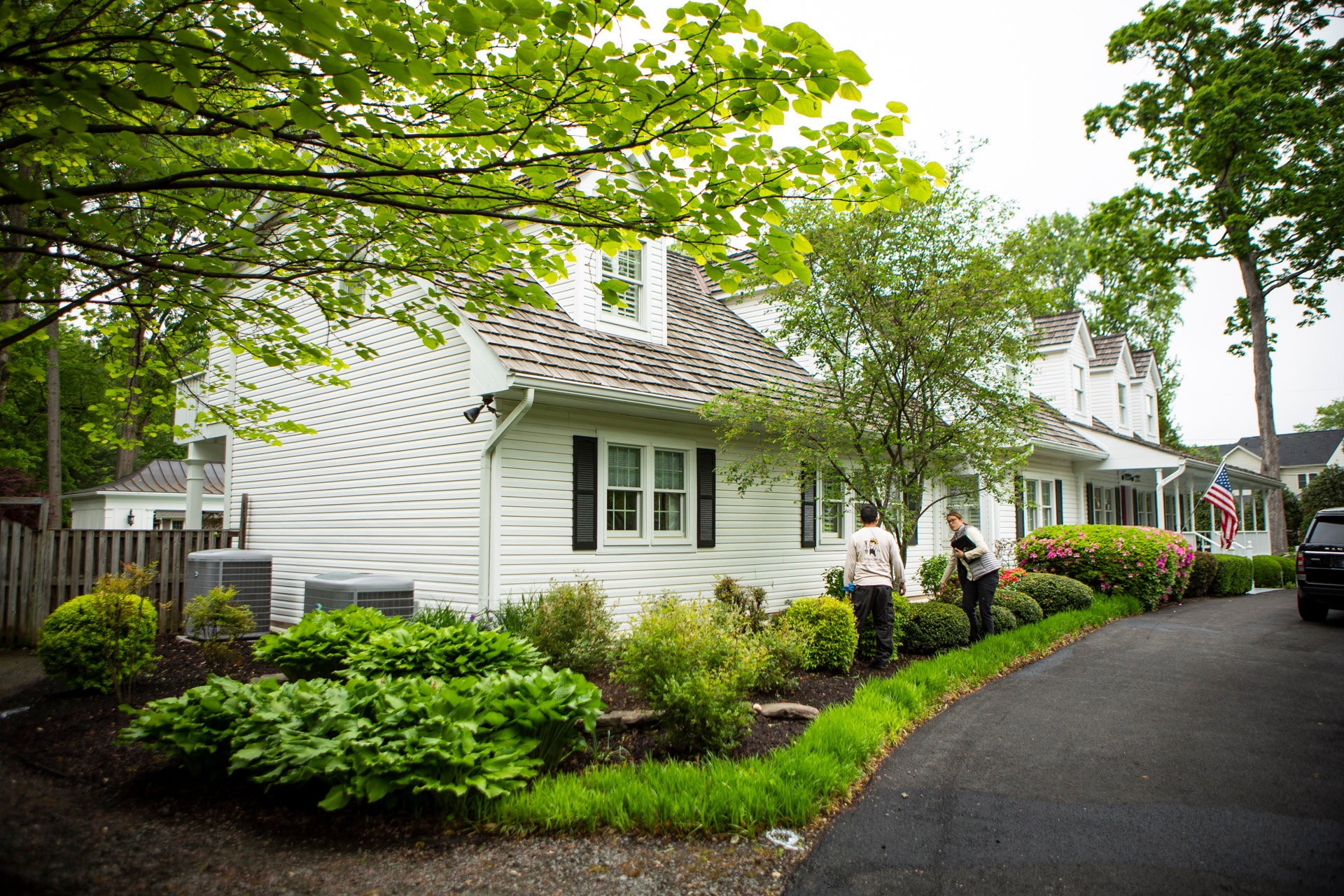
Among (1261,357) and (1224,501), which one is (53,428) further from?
(1261,357)

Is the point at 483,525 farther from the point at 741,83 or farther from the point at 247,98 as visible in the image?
the point at 741,83

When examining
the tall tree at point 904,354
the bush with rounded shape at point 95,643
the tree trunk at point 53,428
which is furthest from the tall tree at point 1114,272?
the tree trunk at point 53,428

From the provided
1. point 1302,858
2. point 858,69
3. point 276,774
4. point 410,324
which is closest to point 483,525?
point 410,324

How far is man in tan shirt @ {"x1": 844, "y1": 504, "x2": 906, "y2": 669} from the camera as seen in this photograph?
27.7 ft

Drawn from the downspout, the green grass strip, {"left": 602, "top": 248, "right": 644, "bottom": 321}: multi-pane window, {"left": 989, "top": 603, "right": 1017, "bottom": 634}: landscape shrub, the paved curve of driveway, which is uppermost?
{"left": 602, "top": 248, "right": 644, "bottom": 321}: multi-pane window

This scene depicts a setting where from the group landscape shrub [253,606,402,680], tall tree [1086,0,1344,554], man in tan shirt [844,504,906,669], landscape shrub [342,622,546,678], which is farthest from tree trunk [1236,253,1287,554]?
landscape shrub [253,606,402,680]

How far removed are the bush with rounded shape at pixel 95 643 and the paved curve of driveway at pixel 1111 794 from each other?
6253 mm

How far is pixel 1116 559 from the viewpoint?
1412 centimetres

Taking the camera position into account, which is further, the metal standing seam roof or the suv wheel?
the metal standing seam roof

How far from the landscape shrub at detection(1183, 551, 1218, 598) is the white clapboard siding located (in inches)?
632

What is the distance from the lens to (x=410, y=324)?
5543mm

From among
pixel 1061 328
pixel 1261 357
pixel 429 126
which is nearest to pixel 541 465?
pixel 429 126

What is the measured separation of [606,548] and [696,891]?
670 centimetres

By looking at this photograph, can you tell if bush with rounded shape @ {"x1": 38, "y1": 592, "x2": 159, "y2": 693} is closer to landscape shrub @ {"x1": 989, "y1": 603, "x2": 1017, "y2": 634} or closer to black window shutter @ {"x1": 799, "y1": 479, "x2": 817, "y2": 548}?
black window shutter @ {"x1": 799, "y1": 479, "x2": 817, "y2": 548}
